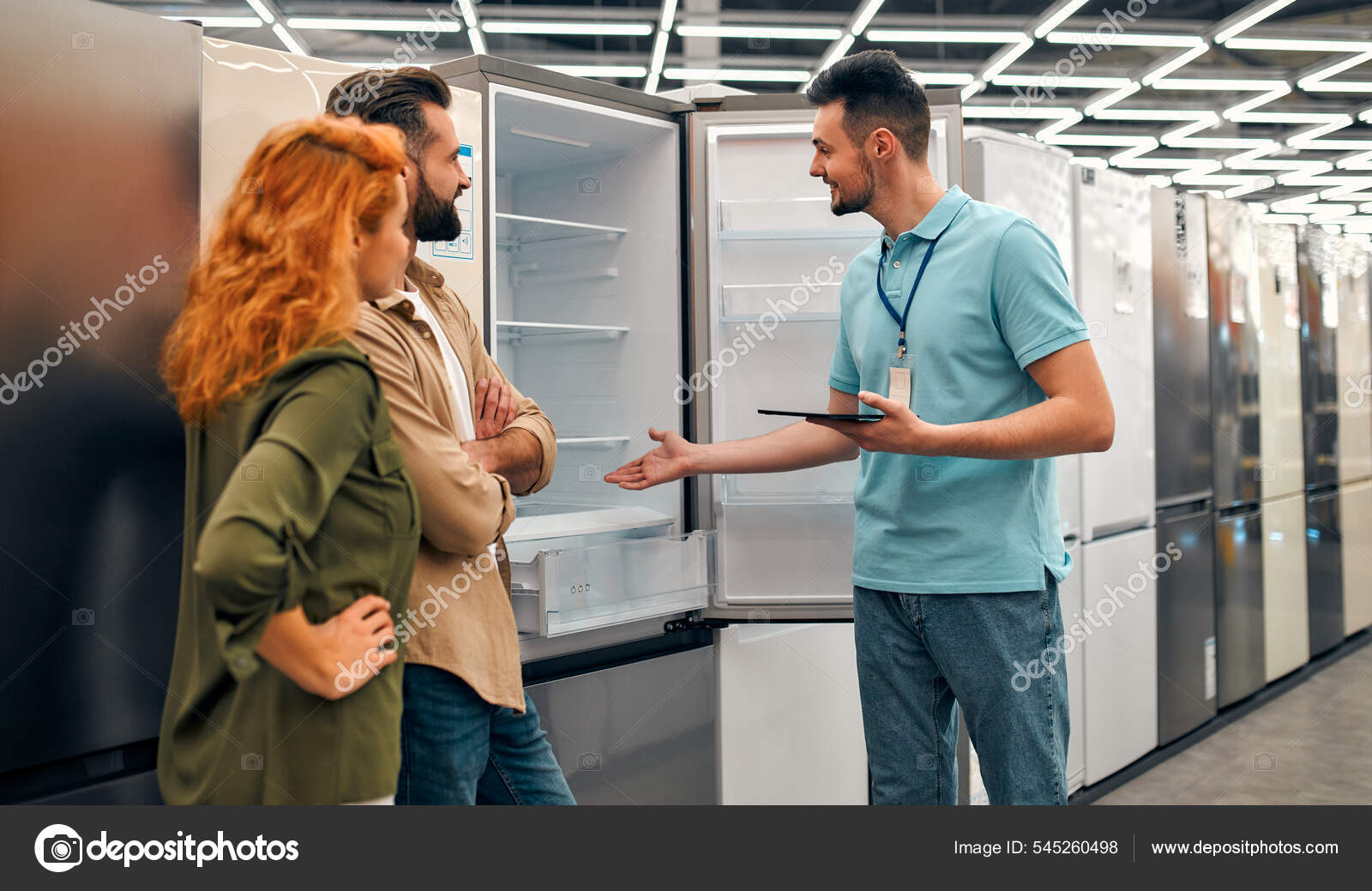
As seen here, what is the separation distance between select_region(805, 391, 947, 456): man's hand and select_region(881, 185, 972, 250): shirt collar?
13.5 inches

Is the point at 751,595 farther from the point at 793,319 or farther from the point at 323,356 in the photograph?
the point at 323,356

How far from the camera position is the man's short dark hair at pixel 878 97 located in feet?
5.18

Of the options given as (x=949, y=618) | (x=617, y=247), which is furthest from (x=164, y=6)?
(x=949, y=618)

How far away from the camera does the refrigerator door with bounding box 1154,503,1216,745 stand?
334 centimetres

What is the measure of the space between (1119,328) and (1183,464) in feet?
2.33

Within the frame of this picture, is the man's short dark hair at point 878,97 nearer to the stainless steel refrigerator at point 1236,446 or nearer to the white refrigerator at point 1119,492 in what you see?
the white refrigerator at point 1119,492

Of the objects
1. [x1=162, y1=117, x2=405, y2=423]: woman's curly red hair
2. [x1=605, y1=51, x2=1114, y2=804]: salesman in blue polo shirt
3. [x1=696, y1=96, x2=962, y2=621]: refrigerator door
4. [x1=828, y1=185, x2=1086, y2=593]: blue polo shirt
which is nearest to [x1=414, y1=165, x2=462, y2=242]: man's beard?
[x1=162, y1=117, x2=405, y2=423]: woman's curly red hair

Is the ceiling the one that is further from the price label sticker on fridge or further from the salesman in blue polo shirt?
the salesman in blue polo shirt

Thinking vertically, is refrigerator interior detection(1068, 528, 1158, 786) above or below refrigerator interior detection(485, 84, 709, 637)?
below

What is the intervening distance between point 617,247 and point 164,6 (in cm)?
407

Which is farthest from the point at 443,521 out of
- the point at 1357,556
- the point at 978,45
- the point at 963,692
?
the point at 978,45

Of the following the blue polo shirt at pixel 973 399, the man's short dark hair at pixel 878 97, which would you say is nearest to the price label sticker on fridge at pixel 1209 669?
the blue polo shirt at pixel 973 399

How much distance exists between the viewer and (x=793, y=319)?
233 centimetres

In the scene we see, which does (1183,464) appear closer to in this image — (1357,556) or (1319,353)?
(1319,353)
